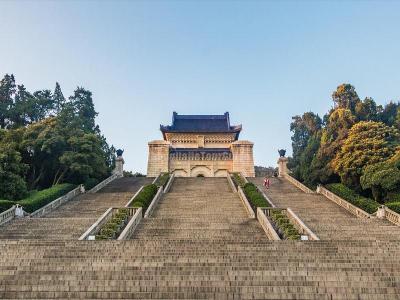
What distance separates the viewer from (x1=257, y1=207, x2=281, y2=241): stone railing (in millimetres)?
14328

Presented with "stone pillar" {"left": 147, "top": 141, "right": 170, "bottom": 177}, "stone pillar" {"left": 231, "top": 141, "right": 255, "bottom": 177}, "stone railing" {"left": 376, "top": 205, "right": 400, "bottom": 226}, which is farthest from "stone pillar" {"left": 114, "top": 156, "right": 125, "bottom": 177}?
"stone railing" {"left": 376, "top": 205, "right": 400, "bottom": 226}

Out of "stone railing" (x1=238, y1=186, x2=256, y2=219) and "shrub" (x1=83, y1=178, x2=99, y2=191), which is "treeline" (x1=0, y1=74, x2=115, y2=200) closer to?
"shrub" (x1=83, y1=178, x2=99, y2=191)

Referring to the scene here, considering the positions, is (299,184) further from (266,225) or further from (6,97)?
(6,97)

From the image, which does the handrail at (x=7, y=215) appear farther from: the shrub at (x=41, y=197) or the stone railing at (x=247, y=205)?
the stone railing at (x=247, y=205)

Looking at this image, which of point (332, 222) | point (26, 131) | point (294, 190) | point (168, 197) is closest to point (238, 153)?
point (294, 190)

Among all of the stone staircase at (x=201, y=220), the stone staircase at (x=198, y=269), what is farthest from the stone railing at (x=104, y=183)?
the stone staircase at (x=198, y=269)

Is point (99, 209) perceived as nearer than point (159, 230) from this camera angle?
No

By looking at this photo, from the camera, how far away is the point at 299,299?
8.99 m

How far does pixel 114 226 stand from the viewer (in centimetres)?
1516

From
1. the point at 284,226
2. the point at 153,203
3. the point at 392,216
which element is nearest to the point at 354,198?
the point at 392,216

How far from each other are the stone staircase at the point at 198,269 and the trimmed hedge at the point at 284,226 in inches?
73.6

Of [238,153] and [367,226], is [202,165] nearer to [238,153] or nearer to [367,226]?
[238,153]

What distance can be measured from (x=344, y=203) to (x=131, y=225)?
1257cm

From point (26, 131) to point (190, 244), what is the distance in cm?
1883
